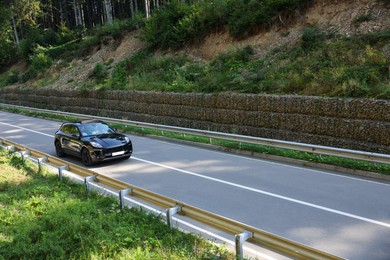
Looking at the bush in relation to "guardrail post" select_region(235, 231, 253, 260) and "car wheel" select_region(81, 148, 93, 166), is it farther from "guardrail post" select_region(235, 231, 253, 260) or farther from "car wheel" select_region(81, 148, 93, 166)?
"guardrail post" select_region(235, 231, 253, 260)

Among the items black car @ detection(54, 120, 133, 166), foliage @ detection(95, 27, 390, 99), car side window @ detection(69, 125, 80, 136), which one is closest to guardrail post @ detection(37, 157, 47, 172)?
black car @ detection(54, 120, 133, 166)

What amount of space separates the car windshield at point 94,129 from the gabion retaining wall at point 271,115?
19.4ft

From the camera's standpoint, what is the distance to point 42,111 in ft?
106

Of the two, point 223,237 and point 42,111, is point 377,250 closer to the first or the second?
point 223,237

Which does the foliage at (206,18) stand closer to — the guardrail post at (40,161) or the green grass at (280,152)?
the green grass at (280,152)

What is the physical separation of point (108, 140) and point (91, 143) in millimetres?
661

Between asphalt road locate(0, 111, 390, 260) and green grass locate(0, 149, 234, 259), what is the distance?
6.18 feet

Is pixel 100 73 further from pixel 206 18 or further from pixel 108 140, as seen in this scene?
pixel 108 140

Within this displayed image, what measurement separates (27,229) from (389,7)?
19.2 metres

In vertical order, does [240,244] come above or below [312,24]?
below

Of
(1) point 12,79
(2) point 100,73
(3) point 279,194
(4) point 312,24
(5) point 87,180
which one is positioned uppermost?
(4) point 312,24

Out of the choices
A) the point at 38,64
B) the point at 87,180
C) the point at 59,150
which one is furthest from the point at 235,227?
Answer: the point at 38,64

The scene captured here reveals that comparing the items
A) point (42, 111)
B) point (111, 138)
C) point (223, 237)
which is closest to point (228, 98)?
point (111, 138)

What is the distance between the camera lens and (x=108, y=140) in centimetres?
1367
